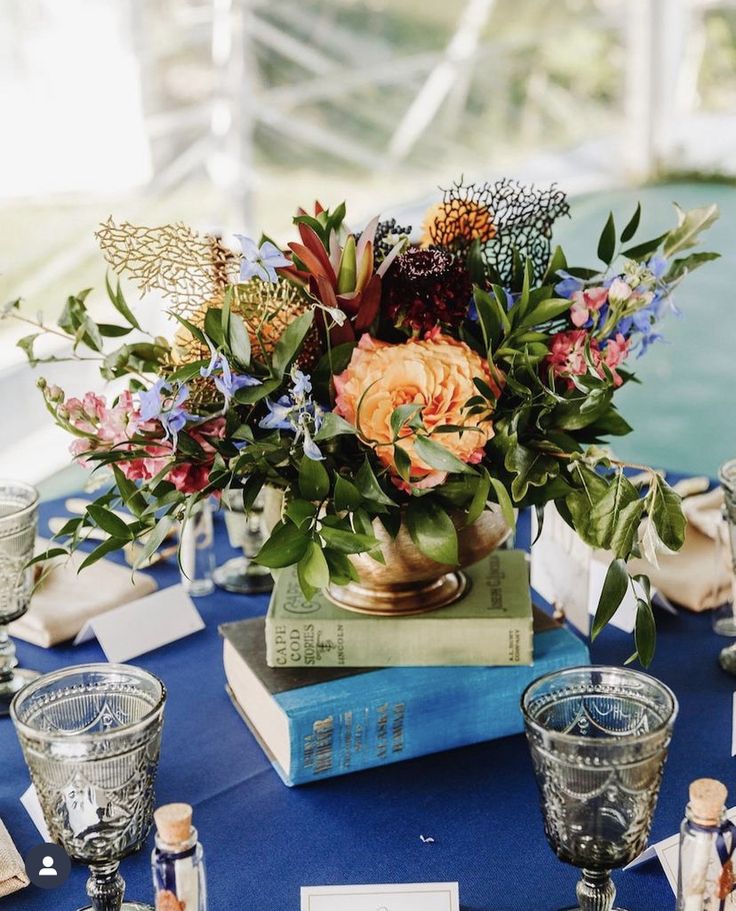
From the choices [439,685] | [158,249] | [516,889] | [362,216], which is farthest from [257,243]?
[362,216]

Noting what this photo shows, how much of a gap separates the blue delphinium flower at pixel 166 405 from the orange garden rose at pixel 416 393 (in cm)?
12

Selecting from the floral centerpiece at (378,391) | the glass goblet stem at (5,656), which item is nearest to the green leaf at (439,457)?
the floral centerpiece at (378,391)

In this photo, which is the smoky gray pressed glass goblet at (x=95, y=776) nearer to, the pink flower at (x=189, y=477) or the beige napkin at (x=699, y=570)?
the pink flower at (x=189, y=477)

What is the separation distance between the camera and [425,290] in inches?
36.1

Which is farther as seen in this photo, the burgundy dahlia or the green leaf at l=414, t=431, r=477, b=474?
the burgundy dahlia

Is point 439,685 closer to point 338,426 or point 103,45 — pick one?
point 338,426

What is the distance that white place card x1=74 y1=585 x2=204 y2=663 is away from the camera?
3.98 ft

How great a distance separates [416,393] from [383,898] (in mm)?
371

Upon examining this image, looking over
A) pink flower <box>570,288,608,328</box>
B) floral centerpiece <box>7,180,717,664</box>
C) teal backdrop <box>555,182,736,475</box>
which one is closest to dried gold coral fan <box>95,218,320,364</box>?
floral centerpiece <box>7,180,717,664</box>

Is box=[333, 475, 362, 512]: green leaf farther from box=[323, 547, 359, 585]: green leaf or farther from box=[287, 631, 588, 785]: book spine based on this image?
box=[287, 631, 588, 785]: book spine

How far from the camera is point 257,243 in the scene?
925 mm

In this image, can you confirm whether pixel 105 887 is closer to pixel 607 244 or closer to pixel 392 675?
pixel 392 675

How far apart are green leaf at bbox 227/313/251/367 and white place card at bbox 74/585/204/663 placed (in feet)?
1.54

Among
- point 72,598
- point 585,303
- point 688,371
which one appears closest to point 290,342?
point 585,303
